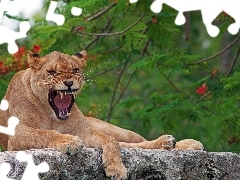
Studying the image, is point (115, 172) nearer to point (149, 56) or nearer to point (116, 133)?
point (116, 133)

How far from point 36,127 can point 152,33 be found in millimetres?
4021

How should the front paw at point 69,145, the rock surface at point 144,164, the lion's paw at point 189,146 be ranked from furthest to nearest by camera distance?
the lion's paw at point 189,146, the front paw at point 69,145, the rock surface at point 144,164

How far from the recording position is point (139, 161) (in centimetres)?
656

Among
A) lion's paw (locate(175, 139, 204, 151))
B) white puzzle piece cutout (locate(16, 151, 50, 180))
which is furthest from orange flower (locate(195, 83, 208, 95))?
white puzzle piece cutout (locate(16, 151, 50, 180))

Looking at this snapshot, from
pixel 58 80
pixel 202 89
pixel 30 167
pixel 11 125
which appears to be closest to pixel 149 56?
pixel 202 89

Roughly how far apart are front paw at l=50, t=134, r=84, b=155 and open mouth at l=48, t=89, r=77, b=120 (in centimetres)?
22

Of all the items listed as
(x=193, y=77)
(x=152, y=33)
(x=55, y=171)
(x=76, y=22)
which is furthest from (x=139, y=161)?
(x=193, y=77)

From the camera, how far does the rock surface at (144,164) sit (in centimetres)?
620

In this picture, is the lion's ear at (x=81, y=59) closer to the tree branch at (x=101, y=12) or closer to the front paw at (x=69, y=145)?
the front paw at (x=69, y=145)

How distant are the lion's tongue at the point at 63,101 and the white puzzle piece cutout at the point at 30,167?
0.65 metres

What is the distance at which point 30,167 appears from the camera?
611 centimetres

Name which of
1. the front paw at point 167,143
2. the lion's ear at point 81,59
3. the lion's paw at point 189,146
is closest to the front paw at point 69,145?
the lion's ear at point 81,59

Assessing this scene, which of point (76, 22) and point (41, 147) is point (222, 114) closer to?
point (76, 22)

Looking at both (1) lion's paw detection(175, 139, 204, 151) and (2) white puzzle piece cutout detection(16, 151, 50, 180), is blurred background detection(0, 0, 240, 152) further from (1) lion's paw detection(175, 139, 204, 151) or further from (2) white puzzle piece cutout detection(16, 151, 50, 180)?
(2) white puzzle piece cutout detection(16, 151, 50, 180)
